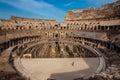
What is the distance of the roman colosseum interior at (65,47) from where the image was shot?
58.0ft

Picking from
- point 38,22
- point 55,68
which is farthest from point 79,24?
point 55,68

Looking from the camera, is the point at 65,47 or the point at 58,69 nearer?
the point at 58,69

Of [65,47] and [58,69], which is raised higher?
[65,47]

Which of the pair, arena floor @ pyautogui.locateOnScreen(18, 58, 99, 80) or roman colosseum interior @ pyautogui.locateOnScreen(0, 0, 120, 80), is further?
roman colosseum interior @ pyautogui.locateOnScreen(0, 0, 120, 80)

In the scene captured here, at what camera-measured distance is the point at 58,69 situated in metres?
20.0

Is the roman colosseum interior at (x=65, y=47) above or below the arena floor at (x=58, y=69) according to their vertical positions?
above

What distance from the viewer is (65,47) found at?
132 ft

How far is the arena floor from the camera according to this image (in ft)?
57.0

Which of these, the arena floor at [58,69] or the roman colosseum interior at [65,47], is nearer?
the arena floor at [58,69]

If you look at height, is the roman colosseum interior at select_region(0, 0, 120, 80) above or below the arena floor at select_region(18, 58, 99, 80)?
above

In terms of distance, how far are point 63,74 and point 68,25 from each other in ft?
180

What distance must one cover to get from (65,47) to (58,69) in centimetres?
2037

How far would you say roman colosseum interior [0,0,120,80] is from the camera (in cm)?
1767

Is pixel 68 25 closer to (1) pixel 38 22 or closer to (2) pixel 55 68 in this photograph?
(1) pixel 38 22
